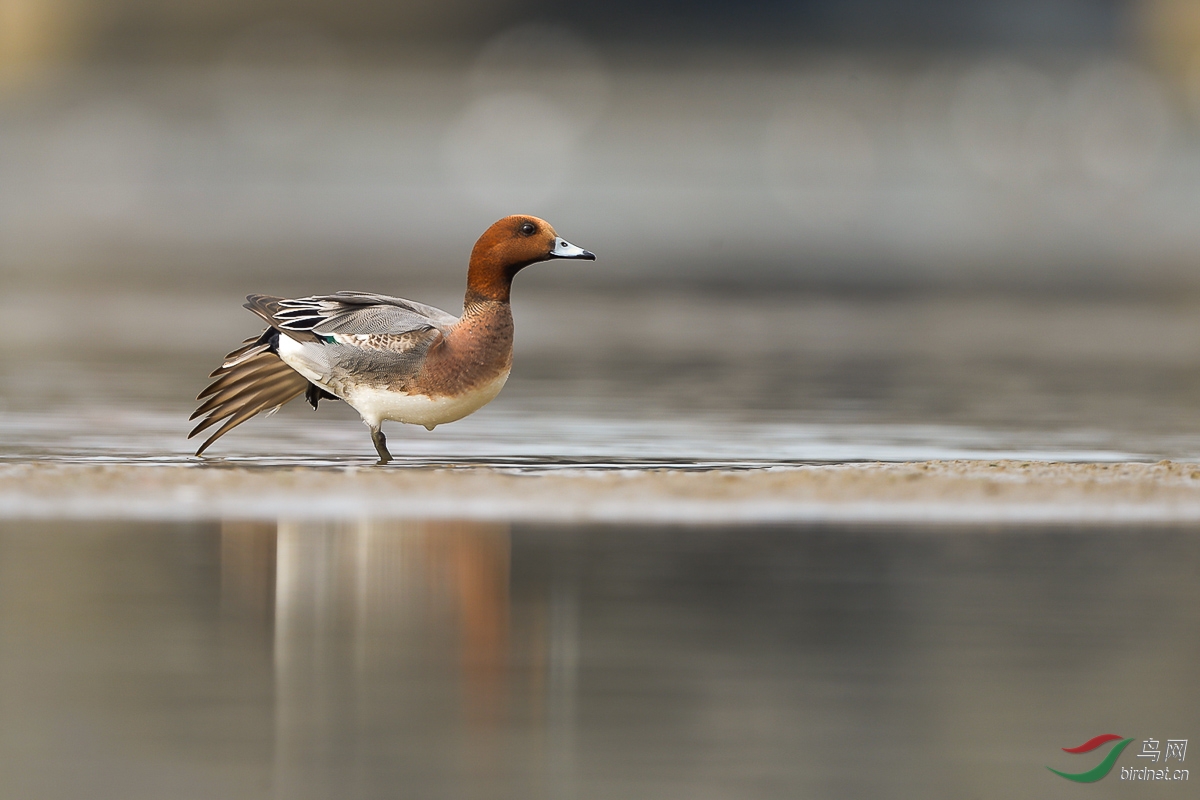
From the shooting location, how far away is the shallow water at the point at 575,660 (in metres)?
4.75

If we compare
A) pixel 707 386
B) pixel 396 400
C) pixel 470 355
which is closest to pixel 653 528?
pixel 470 355

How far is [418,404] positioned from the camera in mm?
9148

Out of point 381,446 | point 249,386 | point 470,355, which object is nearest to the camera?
point 470,355

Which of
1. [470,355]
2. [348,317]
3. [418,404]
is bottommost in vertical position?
[418,404]

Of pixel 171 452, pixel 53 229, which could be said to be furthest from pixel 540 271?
pixel 171 452

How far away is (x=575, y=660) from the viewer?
5621mm

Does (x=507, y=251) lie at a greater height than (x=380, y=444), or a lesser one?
greater

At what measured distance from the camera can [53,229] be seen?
2933 cm

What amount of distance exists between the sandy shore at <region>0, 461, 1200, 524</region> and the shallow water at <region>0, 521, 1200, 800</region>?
40 cm

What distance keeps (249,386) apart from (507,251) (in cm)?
151

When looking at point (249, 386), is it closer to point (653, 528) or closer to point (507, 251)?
point (507, 251)

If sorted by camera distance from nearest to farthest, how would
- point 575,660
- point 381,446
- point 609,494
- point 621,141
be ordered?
point 575,660, point 609,494, point 381,446, point 621,141

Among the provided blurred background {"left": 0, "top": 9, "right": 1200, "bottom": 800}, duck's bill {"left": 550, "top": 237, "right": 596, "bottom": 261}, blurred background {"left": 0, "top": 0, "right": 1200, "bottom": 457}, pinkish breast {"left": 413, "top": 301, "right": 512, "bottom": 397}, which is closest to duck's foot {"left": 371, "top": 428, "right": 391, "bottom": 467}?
blurred background {"left": 0, "top": 9, "right": 1200, "bottom": 800}

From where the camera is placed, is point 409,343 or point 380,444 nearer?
point 409,343
